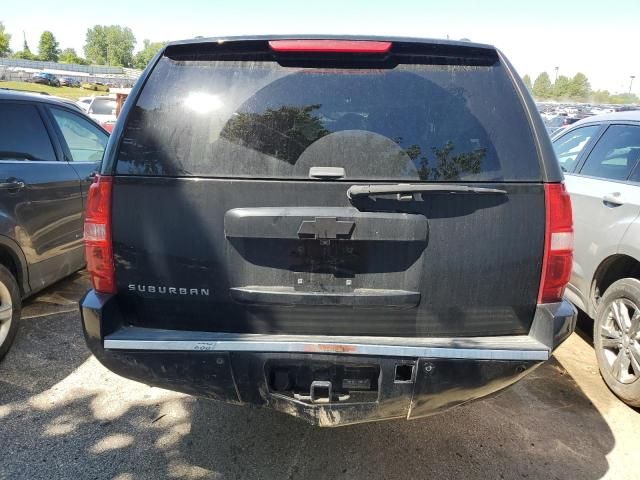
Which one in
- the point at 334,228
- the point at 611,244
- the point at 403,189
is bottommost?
the point at 611,244

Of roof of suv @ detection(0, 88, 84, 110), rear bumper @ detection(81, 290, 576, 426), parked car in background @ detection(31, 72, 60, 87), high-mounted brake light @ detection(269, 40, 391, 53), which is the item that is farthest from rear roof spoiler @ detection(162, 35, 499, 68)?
parked car in background @ detection(31, 72, 60, 87)

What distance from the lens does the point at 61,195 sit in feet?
13.6

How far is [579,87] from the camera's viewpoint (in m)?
105

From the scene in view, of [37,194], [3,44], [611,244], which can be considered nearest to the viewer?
[611,244]

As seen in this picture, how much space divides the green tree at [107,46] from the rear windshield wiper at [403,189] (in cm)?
15902

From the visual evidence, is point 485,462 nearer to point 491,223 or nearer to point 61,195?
point 491,223

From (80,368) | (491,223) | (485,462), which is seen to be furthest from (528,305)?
(80,368)

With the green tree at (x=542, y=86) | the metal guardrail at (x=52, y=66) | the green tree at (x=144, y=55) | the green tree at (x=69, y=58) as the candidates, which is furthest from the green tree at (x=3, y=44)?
the green tree at (x=542, y=86)

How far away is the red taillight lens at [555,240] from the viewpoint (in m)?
1.99

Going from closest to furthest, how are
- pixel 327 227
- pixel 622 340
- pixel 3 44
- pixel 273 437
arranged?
pixel 327 227 → pixel 273 437 → pixel 622 340 → pixel 3 44

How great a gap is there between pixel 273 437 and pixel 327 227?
144cm

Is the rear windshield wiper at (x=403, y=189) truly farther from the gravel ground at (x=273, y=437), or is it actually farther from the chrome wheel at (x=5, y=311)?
the chrome wheel at (x=5, y=311)

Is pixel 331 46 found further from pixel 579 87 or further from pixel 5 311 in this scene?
pixel 579 87

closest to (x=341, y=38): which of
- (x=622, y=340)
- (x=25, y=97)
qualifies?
(x=622, y=340)
